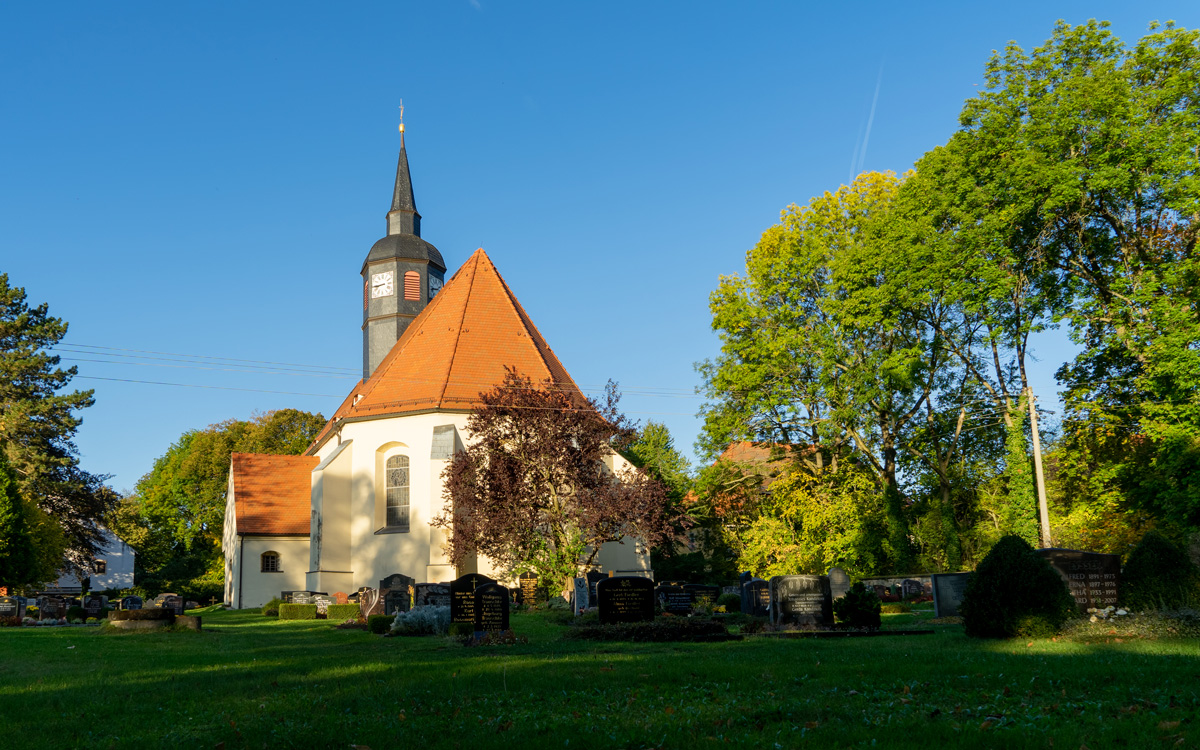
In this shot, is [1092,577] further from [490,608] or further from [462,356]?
[462,356]

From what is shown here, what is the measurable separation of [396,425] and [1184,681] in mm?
26011

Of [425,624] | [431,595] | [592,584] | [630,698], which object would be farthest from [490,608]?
[592,584]

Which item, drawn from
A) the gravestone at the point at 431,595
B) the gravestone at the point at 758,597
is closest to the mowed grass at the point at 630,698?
the gravestone at the point at 431,595

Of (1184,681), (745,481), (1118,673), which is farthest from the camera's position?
(745,481)

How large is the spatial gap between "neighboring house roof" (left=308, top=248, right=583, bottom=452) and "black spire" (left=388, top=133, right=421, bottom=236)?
7773 mm

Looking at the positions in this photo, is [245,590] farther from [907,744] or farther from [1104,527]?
[907,744]

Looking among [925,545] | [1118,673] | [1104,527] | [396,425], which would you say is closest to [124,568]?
[396,425]

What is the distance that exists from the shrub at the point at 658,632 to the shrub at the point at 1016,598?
389 centimetres

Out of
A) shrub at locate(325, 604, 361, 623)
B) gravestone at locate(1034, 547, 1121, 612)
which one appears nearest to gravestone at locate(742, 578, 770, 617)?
gravestone at locate(1034, 547, 1121, 612)

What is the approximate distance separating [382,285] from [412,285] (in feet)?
4.62

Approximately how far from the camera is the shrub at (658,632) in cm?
1368

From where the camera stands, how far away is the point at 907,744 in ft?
17.0

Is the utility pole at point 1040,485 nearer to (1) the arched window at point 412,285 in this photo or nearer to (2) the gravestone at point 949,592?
(2) the gravestone at point 949,592

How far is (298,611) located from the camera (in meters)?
25.3
